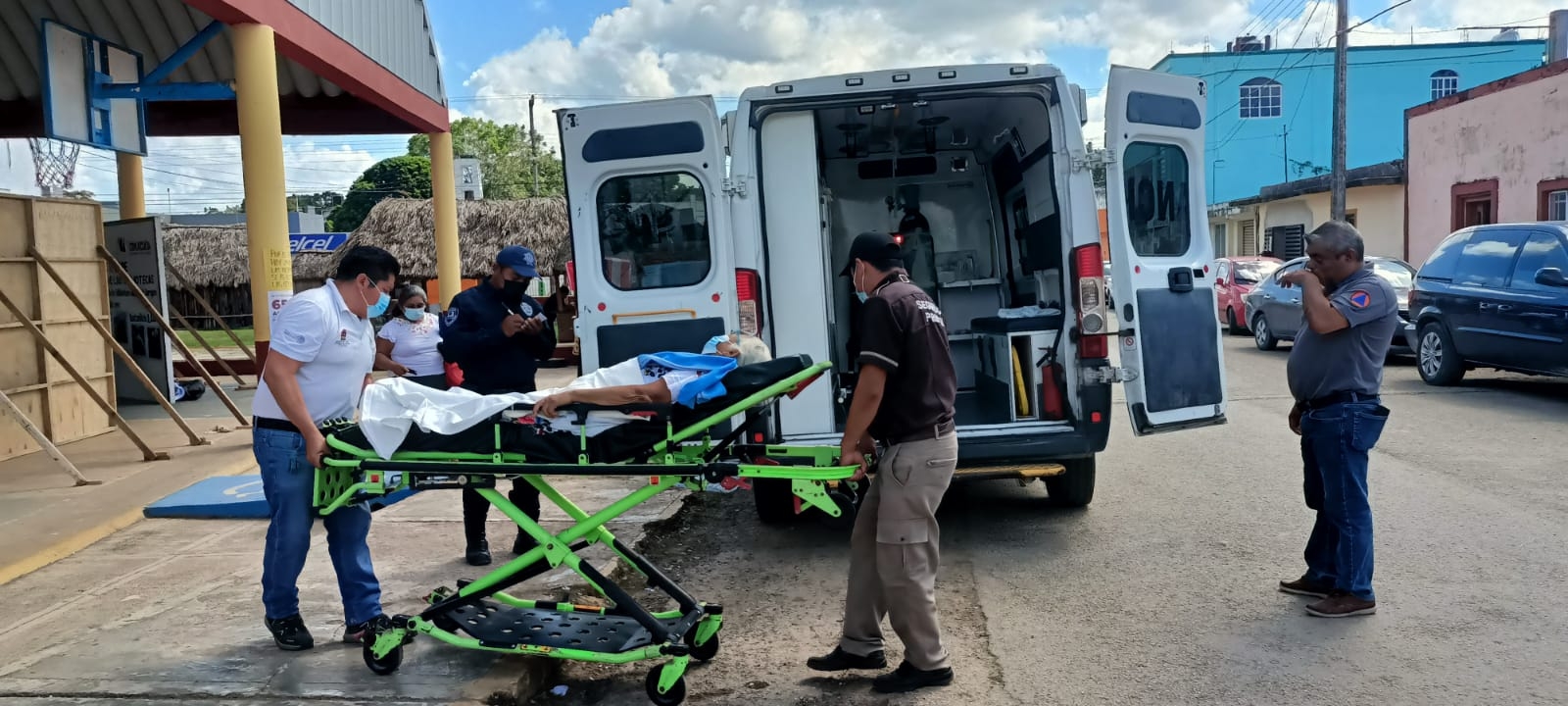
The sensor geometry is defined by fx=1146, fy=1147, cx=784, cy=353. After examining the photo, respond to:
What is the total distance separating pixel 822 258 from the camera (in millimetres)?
6715

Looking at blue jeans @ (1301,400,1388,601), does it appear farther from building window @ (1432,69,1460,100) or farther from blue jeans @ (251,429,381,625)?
building window @ (1432,69,1460,100)

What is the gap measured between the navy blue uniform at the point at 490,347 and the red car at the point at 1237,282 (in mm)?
16297

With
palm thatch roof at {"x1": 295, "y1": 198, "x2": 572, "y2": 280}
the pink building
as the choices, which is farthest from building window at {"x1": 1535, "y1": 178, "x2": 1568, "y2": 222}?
palm thatch roof at {"x1": 295, "y1": 198, "x2": 572, "y2": 280}

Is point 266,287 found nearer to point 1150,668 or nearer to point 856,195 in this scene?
point 856,195

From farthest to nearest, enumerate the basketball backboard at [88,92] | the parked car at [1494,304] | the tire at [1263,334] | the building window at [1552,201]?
the building window at [1552,201], the tire at [1263,334], the parked car at [1494,304], the basketball backboard at [88,92]

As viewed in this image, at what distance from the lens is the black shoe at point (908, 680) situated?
4379 mm

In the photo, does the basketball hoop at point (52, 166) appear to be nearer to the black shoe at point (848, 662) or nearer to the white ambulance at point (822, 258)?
the white ambulance at point (822, 258)

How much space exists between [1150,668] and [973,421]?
3.36 meters

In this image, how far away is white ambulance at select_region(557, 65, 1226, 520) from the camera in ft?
20.4

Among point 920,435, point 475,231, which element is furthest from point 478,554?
point 475,231

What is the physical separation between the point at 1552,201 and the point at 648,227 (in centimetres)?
1835

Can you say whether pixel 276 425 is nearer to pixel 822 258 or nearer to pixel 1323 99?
pixel 822 258

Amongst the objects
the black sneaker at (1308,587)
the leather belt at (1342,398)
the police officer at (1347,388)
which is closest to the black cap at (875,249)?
the police officer at (1347,388)

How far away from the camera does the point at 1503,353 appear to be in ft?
36.5
